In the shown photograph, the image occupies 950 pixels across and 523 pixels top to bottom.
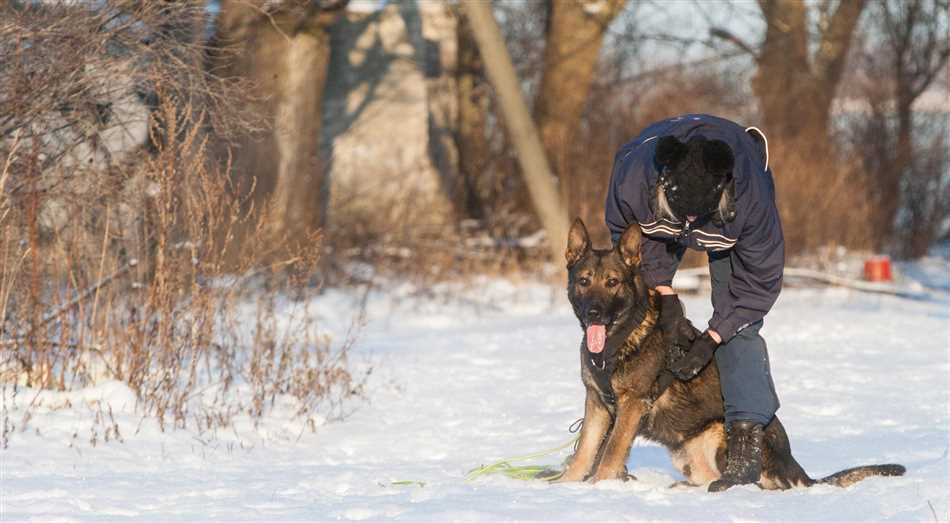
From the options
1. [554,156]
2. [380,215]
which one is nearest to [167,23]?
[380,215]

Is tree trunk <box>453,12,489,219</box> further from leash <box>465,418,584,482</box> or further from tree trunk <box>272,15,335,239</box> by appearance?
leash <box>465,418,584,482</box>

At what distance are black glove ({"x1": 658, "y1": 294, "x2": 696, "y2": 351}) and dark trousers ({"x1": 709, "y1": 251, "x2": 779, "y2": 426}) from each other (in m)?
0.17

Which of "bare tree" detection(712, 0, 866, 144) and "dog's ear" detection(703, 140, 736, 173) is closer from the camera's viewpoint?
"dog's ear" detection(703, 140, 736, 173)

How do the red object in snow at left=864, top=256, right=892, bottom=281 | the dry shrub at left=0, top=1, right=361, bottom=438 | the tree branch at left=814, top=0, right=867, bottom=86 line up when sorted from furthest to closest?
1. the tree branch at left=814, top=0, right=867, bottom=86
2. the red object in snow at left=864, top=256, right=892, bottom=281
3. the dry shrub at left=0, top=1, right=361, bottom=438

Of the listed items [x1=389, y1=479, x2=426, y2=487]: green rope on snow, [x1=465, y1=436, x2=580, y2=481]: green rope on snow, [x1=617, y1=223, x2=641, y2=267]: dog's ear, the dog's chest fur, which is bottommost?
[x1=389, y1=479, x2=426, y2=487]: green rope on snow

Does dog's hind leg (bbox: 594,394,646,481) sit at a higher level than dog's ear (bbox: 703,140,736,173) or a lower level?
lower

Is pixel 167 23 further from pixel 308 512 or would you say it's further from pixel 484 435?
pixel 308 512

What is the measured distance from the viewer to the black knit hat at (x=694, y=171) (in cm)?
544

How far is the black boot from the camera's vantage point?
5812 millimetres

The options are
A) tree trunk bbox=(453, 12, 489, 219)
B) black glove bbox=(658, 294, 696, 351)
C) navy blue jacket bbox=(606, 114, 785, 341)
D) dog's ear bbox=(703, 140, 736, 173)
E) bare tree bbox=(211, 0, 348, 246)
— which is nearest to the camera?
dog's ear bbox=(703, 140, 736, 173)

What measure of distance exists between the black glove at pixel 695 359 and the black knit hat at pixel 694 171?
0.76 meters

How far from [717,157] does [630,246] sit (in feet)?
2.30

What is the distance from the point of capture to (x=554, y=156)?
59.5ft

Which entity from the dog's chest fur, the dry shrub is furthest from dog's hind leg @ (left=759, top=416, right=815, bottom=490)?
the dry shrub
